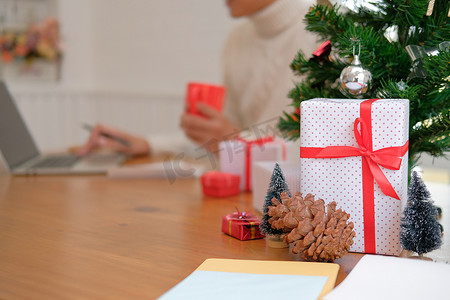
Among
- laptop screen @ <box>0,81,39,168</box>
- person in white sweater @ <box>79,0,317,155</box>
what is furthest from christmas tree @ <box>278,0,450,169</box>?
laptop screen @ <box>0,81,39,168</box>

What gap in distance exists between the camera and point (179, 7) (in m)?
3.06

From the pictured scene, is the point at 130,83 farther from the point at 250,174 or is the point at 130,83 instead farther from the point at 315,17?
the point at 315,17

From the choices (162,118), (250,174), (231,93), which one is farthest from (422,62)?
(162,118)

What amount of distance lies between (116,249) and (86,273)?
0.35 ft

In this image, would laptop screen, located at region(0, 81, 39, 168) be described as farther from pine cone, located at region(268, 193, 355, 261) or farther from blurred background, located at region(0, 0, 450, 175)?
blurred background, located at region(0, 0, 450, 175)

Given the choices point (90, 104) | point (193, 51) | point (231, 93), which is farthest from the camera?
point (90, 104)

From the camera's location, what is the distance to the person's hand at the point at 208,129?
159 cm

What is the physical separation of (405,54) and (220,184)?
19.3 inches

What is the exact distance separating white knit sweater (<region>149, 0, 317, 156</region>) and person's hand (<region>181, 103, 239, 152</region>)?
0.27 feet

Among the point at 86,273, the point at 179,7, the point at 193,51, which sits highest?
the point at 179,7

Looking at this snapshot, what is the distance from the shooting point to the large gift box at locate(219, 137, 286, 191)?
46.3 inches

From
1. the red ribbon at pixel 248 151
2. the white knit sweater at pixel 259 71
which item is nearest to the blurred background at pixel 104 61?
the white knit sweater at pixel 259 71

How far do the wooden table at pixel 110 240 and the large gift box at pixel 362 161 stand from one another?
0.18 feet

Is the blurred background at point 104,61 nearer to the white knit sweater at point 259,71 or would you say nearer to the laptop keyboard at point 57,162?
the white knit sweater at point 259,71
